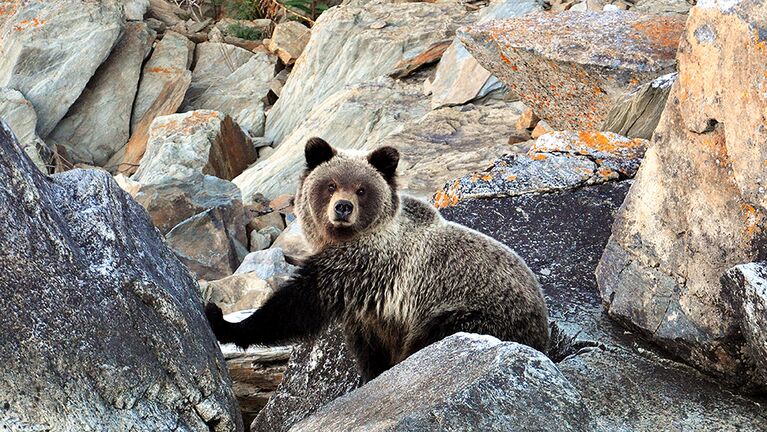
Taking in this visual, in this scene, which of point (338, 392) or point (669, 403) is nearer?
point (669, 403)

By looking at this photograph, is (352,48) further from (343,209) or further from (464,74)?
(343,209)

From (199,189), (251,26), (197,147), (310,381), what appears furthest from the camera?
(251,26)

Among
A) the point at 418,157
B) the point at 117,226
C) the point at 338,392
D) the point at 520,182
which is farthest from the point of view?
the point at 418,157

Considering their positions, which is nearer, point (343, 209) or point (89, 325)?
point (89, 325)

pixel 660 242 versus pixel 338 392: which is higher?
pixel 660 242

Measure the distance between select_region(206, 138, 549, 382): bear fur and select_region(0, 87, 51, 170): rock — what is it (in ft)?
52.3

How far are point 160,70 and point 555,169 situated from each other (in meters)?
18.1

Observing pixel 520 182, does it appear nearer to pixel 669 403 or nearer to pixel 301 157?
pixel 669 403

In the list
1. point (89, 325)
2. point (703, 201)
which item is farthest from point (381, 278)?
point (89, 325)

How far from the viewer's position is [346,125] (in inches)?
696

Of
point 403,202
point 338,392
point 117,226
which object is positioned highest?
point 117,226

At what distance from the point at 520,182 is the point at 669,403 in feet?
10.5

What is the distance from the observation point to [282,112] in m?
21.6

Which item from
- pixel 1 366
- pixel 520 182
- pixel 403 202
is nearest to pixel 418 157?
pixel 520 182
